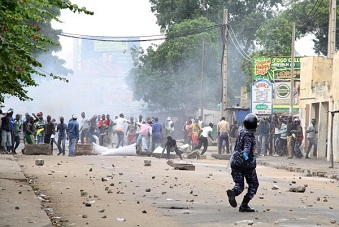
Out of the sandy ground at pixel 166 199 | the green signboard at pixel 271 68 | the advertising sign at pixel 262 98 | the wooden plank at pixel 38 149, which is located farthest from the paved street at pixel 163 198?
the green signboard at pixel 271 68

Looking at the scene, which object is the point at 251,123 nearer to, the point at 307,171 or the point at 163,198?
the point at 163,198

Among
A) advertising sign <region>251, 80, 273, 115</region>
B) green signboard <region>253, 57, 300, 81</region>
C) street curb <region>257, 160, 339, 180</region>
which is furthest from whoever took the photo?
green signboard <region>253, 57, 300, 81</region>

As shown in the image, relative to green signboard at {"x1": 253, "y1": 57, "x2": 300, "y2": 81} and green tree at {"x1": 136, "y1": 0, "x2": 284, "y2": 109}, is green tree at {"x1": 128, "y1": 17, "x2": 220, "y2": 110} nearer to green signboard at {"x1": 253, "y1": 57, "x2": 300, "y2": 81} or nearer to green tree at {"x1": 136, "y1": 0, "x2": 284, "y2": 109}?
green tree at {"x1": 136, "y1": 0, "x2": 284, "y2": 109}

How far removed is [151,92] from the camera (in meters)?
79.6

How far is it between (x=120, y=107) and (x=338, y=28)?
3252 inches

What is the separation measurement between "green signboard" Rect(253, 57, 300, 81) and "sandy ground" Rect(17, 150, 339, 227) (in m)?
28.7

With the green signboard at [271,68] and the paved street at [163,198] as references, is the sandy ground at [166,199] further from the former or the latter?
the green signboard at [271,68]

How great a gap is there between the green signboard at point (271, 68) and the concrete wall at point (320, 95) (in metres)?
7.59

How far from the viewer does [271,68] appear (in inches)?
2050

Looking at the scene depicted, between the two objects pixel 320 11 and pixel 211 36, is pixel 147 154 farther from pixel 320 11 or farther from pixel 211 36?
→ pixel 211 36

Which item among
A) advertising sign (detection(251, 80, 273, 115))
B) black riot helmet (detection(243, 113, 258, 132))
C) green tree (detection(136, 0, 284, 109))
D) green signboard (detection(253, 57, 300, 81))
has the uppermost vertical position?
green tree (detection(136, 0, 284, 109))

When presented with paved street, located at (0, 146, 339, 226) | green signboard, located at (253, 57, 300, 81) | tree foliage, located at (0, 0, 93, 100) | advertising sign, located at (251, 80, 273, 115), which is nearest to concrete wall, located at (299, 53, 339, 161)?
advertising sign, located at (251, 80, 273, 115)

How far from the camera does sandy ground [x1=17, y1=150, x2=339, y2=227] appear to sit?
12000 millimetres

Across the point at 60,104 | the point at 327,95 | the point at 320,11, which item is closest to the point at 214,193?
the point at 327,95
